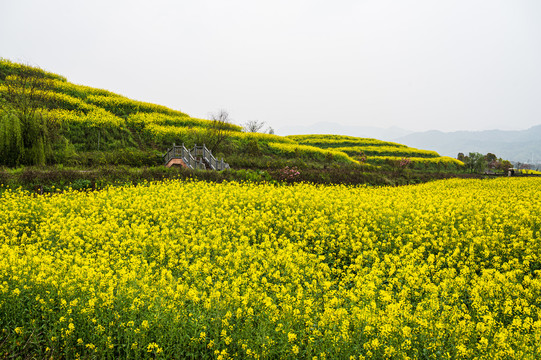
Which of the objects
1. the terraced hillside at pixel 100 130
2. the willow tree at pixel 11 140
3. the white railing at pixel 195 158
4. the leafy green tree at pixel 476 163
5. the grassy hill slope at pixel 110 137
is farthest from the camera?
the leafy green tree at pixel 476 163

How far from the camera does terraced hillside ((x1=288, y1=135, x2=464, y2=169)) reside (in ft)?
153

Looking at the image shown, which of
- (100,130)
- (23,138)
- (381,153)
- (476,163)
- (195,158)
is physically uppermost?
(381,153)

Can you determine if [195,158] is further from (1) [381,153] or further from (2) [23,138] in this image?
(1) [381,153]

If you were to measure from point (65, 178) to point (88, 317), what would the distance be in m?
13.4

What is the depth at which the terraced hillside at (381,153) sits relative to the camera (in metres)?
46.6

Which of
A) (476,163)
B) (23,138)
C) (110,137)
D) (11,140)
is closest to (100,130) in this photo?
(110,137)

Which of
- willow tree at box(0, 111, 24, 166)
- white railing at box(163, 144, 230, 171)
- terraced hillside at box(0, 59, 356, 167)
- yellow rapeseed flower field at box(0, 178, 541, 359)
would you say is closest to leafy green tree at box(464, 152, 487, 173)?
terraced hillside at box(0, 59, 356, 167)

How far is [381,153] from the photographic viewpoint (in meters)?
54.0

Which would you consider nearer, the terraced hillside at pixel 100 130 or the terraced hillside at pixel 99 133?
the terraced hillside at pixel 99 133

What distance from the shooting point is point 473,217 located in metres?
9.00

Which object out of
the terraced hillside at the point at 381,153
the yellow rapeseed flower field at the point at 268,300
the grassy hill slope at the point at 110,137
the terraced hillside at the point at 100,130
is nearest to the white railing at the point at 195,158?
the grassy hill slope at the point at 110,137

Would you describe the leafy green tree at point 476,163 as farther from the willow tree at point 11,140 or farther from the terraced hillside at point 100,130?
the willow tree at point 11,140

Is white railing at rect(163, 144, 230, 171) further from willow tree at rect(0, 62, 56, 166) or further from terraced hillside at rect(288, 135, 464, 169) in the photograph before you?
terraced hillside at rect(288, 135, 464, 169)

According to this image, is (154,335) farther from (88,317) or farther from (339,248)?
(339,248)
